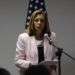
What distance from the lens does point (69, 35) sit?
3941 millimetres

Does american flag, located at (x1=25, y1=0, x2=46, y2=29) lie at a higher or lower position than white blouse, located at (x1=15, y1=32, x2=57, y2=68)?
higher

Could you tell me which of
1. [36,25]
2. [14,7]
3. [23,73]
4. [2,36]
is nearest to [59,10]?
[14,7]

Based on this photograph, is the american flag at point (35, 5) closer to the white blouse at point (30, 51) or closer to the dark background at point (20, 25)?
the dark background at point (20, 25)

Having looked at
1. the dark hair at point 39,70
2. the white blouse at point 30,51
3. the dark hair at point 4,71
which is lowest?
the dark hair at point 4,71

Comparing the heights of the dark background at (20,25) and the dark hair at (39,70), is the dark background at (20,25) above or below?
above

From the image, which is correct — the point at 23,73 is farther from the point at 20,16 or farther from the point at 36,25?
the point at 20,16

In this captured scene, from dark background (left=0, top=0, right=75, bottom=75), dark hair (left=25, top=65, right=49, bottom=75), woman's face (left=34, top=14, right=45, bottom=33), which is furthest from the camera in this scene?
dark background (left=0, top=0, right=75, bottom=75)

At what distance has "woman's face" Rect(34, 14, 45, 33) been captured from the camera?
2.70m

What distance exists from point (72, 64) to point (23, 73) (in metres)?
1.42

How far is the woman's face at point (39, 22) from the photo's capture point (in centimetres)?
270

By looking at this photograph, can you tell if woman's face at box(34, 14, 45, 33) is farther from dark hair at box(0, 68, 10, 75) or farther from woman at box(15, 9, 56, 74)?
dark hair at box(0, 68, 10, 75)

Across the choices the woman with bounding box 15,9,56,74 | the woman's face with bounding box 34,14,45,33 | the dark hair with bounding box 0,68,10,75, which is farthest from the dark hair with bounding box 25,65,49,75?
the dark hair with bounding box 0,68,10,75

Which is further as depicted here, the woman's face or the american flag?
the american flag

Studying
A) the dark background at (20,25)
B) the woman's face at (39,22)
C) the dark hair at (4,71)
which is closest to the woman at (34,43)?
the woman's face at (39,22)
